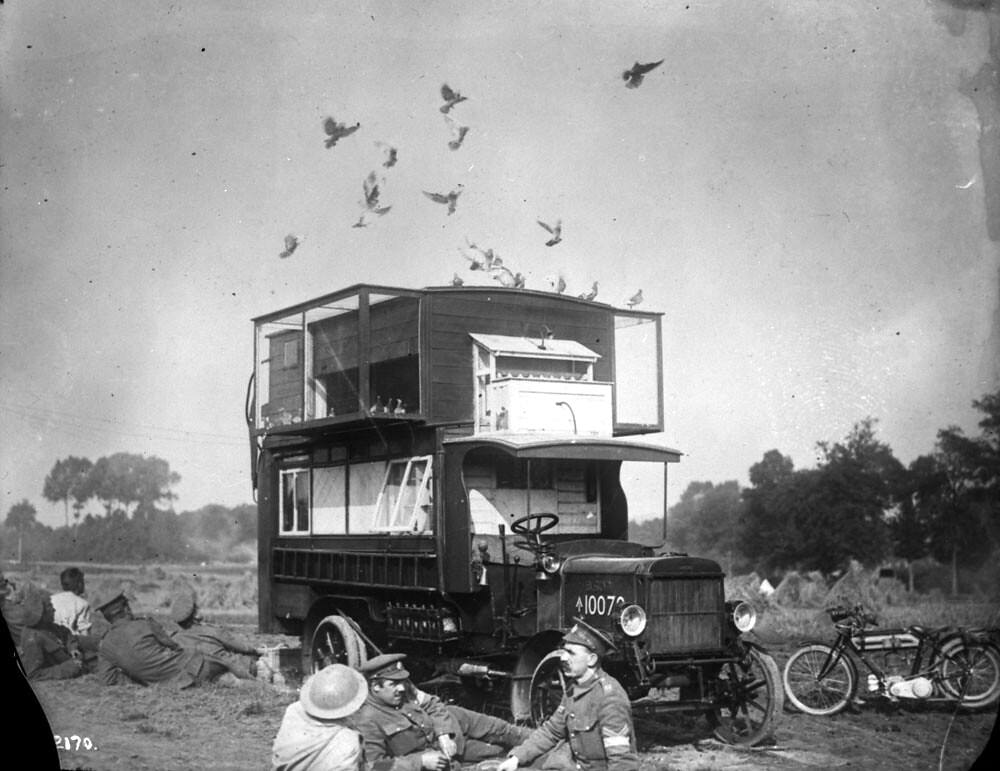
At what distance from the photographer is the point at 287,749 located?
6188mm

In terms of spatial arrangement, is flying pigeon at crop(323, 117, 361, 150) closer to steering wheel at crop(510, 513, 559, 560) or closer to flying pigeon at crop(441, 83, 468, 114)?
flying pigeon at crop(441, 83, 468, 114)

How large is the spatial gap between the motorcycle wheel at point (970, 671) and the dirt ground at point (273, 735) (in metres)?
0.17

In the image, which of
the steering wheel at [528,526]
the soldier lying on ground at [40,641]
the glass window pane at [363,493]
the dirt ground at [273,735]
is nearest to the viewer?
the dirt ground at [273,735]

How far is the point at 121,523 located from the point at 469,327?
1371 centimetres

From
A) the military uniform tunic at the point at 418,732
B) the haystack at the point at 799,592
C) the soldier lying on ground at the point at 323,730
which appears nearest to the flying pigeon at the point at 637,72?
the military uniform tunic at the point at 418,732

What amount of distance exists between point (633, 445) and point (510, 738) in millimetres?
3750

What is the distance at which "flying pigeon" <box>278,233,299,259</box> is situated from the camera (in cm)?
1204

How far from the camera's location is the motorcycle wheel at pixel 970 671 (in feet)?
34.2

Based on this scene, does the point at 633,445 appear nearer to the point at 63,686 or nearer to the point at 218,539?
the point at 63,686

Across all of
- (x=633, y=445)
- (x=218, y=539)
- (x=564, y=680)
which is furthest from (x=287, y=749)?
(x=218, y=539)

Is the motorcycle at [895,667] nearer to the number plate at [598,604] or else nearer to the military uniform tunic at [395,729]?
the number plate at [598,604]

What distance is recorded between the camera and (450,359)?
12.1 metres

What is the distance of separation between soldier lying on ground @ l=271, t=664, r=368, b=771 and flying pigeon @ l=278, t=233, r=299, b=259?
6.54 meters

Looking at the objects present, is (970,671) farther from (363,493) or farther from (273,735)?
(363,493)
